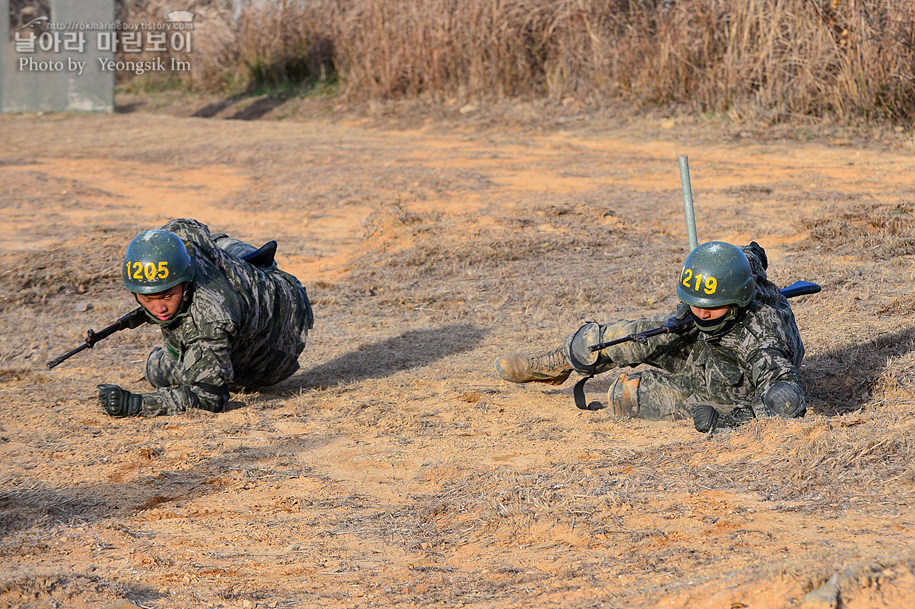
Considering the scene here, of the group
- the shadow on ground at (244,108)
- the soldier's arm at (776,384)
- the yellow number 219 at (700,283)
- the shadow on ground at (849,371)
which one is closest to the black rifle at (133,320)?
the yellow number 219 at (700,283)

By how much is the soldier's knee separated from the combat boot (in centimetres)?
133

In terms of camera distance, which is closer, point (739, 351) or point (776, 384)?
point (776, 384)

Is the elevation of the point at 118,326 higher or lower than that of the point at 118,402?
higher

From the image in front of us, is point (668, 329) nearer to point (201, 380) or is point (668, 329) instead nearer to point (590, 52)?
point (201, 380)

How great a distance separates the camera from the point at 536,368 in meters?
5.74

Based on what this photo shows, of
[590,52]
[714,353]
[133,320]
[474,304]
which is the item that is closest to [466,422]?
[714,353]

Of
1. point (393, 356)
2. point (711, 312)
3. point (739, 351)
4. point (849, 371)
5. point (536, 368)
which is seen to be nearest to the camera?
point (711, 312)

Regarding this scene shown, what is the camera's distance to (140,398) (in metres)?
5.39

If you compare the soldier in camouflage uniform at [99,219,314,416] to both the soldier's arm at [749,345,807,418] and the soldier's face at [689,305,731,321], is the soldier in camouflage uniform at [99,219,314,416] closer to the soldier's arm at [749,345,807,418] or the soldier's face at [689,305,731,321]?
the soldier's face at [689,305,731,321]

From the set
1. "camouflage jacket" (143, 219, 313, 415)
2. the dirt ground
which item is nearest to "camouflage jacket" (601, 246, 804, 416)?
the dirt ground

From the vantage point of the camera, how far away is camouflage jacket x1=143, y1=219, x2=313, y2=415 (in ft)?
17.4

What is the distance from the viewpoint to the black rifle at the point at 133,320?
5.58 m

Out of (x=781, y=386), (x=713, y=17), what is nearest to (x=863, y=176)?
(x=713, y=17)

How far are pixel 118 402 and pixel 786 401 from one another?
3219mm
